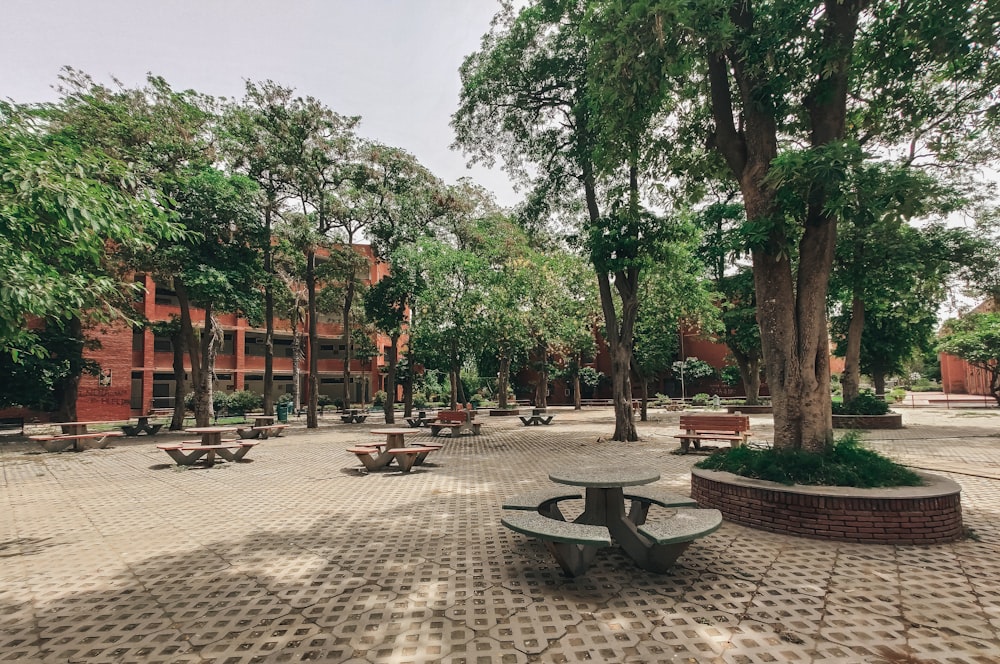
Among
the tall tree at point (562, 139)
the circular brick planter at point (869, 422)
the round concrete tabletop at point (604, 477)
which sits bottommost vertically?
the circular brick planter at point (869, 422)

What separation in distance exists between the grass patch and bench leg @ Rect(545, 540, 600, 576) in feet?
10.2

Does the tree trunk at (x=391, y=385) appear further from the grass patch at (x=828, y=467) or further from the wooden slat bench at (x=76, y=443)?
the grass patch at (x=828, y=467)

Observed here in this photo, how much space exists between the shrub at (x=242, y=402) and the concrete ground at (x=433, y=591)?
25425 mm

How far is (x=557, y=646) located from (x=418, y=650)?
3.00 ft

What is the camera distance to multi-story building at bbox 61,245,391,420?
2689 centimetres

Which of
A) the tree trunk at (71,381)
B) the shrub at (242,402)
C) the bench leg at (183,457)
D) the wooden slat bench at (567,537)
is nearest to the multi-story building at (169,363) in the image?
the tree trunk at (71,381)

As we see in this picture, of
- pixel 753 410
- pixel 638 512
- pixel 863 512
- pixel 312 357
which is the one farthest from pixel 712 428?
pixel 312 357

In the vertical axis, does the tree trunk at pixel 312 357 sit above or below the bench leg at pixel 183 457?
above

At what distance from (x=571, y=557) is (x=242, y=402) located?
32.8 meters

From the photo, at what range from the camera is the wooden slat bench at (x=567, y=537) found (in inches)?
155

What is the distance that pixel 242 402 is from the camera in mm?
32156

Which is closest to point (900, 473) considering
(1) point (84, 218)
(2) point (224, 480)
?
(1) point (84, 218)

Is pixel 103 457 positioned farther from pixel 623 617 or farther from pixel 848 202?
pixel 848 202

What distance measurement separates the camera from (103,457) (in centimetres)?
1385
